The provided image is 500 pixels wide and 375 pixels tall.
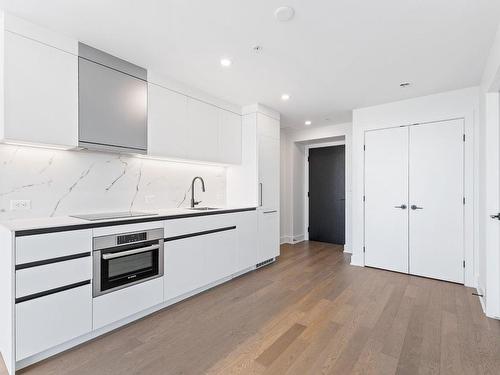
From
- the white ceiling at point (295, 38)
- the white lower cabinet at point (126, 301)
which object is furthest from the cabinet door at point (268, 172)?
the white lower cabinet at point (126, 301)

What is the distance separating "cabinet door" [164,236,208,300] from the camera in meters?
2.62

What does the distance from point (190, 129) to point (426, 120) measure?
318 centimetres

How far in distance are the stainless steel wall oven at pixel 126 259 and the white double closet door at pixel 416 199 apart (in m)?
3.18

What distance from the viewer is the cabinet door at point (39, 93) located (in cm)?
196

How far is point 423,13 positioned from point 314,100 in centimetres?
193

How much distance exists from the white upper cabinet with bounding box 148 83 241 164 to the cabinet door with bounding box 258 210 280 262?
1.00 m

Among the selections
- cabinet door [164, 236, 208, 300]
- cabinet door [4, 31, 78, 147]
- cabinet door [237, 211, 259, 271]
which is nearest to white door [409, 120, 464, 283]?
cabinet door [237, 211, 259, 271]

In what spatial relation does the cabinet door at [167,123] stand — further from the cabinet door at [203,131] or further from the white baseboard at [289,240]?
the white baseboard at [289,240]

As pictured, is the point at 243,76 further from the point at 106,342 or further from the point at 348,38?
the point at 106,342

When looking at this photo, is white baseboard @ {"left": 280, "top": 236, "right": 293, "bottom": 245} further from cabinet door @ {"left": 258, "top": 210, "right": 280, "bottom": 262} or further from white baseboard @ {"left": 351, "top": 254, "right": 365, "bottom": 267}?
Answer: white baseboard @ {"left": 351, "top": 254, "right": 365, "bottom": 267}

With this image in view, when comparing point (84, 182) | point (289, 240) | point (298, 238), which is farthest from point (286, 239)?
point (84, 182)

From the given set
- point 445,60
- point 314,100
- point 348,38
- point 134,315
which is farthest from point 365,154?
point 134,315

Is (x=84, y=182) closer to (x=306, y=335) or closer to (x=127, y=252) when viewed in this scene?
(x=127, y=252)

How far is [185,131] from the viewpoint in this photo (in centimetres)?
326
